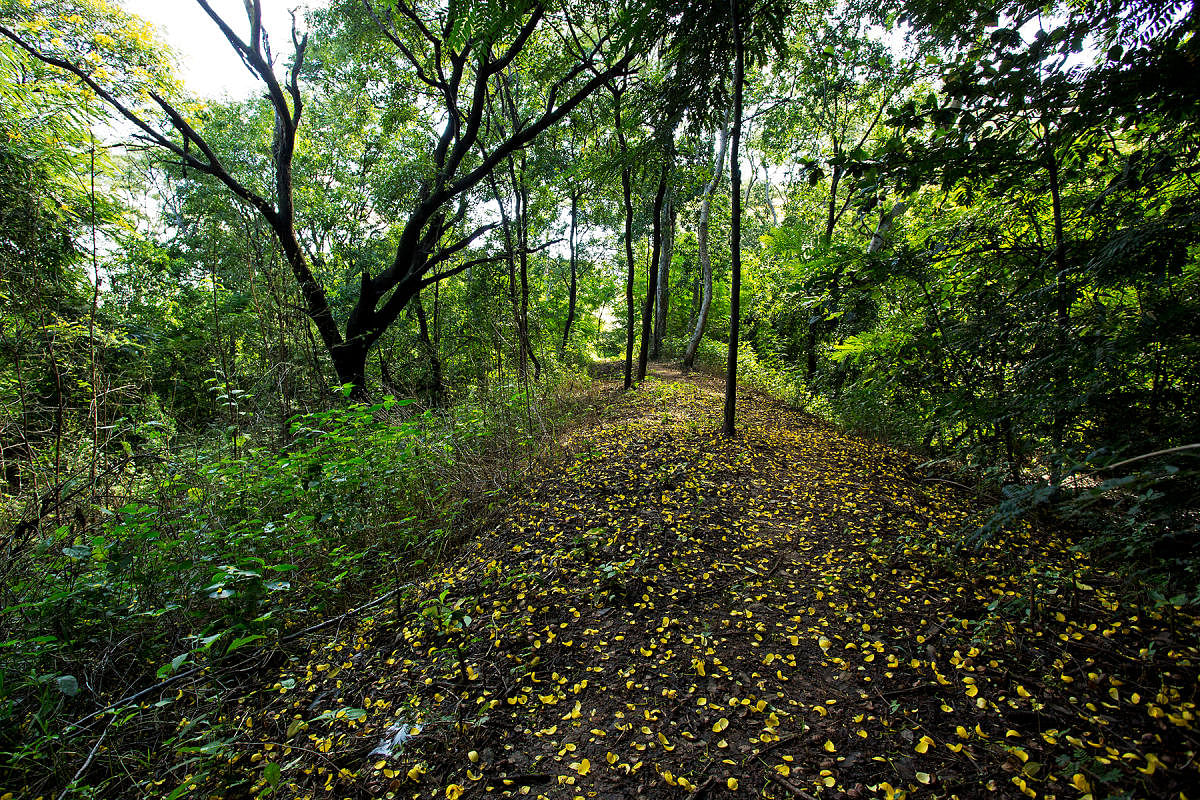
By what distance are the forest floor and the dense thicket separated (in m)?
0.47

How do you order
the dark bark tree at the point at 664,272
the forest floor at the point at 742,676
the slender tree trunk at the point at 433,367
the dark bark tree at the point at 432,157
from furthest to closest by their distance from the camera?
the dark bark tree at the point at 664,272 < the slender tree trunk at the point at 433,367 < the dark bark tree at the point at 432,157 < the forest floor at the point at 742,676

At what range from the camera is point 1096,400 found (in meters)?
2.27

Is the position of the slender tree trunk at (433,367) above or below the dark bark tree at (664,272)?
below

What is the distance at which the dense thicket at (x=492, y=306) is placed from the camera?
210cm

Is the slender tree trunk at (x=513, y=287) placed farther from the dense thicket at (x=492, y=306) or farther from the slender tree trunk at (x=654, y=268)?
the slender tree trunk at (x=654, y=268)

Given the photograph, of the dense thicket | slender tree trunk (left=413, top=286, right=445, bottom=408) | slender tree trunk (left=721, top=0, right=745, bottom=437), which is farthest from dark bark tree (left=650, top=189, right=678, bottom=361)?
slender tree trunk (left=721, top=0, right=745, bottom=437)

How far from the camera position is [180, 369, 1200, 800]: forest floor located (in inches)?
67.5

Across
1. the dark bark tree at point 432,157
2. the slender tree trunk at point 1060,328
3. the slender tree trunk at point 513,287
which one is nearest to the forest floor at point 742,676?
the slender tree trunk at point 1060,328

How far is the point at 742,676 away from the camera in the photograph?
226 centimetres

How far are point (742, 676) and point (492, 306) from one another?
778 centimetres

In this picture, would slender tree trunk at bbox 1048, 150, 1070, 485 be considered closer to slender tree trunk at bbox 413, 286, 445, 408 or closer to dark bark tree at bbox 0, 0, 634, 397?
dark bark tree at bbox 0, 0, 634, 397

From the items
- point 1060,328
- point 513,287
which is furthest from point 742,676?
point 513,287

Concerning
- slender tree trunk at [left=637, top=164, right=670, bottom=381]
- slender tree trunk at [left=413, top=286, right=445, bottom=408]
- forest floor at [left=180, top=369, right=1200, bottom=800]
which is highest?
slender tree trunk at [left=637, top=164, right=670, bottom=381]

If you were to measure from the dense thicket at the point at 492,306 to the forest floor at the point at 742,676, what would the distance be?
471mm
